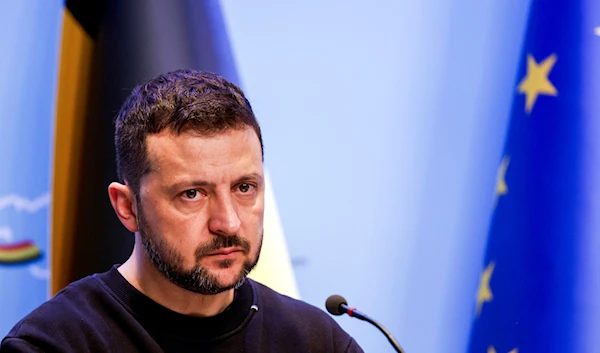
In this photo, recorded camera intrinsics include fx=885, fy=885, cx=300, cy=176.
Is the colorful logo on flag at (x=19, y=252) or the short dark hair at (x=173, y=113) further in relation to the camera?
the colorful logo on flag at (x=19, y=252)

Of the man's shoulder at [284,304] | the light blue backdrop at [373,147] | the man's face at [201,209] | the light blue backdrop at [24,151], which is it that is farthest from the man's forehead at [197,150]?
the light blue backdrop at [373,147]

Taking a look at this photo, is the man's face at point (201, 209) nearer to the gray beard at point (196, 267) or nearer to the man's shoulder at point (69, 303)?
the gray beard at point (196, 267)

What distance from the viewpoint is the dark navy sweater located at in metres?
1.76

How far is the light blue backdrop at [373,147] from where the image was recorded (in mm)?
3027

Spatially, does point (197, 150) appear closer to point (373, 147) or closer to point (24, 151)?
point (24, 151)

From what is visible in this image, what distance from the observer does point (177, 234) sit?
5.80 feet

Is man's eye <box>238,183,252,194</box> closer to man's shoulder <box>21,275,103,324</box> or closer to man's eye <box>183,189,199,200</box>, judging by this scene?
man's eye <box>183,189,199,200</box>

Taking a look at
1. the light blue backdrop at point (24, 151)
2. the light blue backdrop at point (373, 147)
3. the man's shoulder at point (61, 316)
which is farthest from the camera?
the light blue backdrop at point (373, 147)

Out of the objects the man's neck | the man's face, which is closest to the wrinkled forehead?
the man's face

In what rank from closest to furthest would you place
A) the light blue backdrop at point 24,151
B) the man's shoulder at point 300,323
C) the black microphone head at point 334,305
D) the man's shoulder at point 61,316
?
the man's shoulder at point 61,316
the black microphone head at point 334,305
the man's shoulder at point 300,323
the light blue backdrop at point 24,151

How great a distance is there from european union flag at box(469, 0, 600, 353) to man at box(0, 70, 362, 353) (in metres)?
0.94

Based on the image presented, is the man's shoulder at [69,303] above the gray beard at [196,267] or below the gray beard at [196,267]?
below

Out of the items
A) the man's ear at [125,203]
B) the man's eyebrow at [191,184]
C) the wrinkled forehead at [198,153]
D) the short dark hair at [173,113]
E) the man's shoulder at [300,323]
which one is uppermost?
the short dark hair at [173,113]

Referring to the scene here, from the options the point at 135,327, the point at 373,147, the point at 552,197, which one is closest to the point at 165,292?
the point at 135,327
